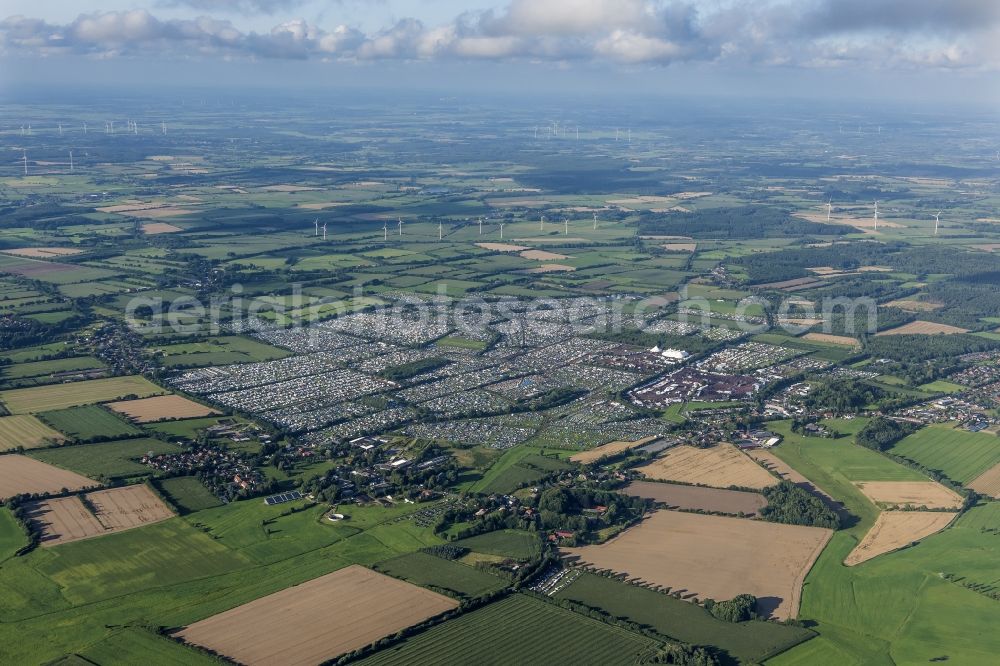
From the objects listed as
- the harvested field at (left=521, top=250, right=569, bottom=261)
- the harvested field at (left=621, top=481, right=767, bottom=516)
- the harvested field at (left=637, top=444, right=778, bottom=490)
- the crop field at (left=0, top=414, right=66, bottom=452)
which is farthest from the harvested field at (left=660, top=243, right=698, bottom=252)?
the crop field at (left=0, top=414, right=66, bottom=452)

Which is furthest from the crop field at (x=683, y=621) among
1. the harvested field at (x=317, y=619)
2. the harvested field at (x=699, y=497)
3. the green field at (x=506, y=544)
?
the harvested field at (x=699, y=497)

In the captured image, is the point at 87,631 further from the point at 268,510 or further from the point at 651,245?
the point at 651,245

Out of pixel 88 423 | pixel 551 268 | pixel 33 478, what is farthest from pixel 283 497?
pixel 551 268

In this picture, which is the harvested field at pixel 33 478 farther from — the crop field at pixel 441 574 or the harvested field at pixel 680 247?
the harvested field at pixel 680 247

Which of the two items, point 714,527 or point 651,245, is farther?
point 651,245

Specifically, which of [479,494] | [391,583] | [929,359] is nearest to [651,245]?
[929,359]

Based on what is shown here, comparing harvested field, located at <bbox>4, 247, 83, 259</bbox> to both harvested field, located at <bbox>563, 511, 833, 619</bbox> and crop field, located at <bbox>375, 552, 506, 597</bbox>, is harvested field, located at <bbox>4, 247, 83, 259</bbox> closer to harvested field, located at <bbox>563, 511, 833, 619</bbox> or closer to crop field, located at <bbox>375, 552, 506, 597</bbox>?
crop field, located at <bbox>375, 552, 506, 597</bbox>
